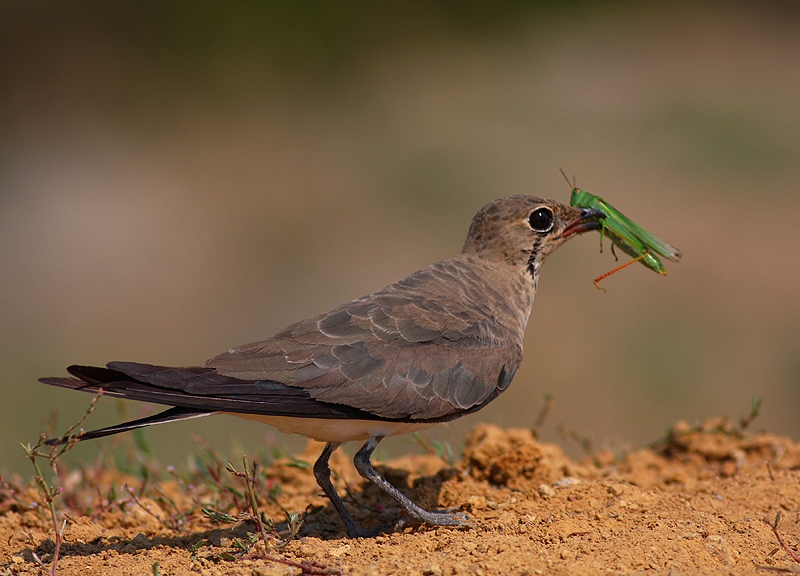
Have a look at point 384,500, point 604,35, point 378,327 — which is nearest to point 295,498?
point 384,500

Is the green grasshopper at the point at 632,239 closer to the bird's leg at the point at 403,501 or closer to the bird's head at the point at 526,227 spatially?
the bird's head at the point at 526,227

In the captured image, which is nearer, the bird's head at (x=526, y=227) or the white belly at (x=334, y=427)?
the white belly at (x=334, y=427)

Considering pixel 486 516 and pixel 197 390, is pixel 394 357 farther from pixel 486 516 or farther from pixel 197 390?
pixel 197 390

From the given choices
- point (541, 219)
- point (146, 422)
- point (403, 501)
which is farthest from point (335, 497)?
point (541, 219)

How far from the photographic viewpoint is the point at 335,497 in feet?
18.9

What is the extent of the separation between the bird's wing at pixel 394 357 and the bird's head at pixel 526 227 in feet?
2.48

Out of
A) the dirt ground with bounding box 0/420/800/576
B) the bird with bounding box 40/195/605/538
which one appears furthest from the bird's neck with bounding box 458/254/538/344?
the dirt ground with bounding box 0/420/800/576

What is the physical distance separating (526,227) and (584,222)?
1.57ft

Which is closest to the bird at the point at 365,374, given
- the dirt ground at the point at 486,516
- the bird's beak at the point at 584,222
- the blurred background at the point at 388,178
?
the dirt ground at the point at 486,516

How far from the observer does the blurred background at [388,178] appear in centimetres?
1420

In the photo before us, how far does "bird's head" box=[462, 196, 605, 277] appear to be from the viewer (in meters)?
6.70

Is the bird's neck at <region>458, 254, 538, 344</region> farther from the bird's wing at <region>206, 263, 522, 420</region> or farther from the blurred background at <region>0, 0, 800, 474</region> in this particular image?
the blurred background at <region>0, 0, 800, 474</region>

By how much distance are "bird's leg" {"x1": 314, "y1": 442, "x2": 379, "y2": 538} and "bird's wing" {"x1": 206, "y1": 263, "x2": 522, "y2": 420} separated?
653 millimetres

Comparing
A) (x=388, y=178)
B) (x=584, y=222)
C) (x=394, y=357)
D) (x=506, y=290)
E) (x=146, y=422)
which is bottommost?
(x=146, y=422)
